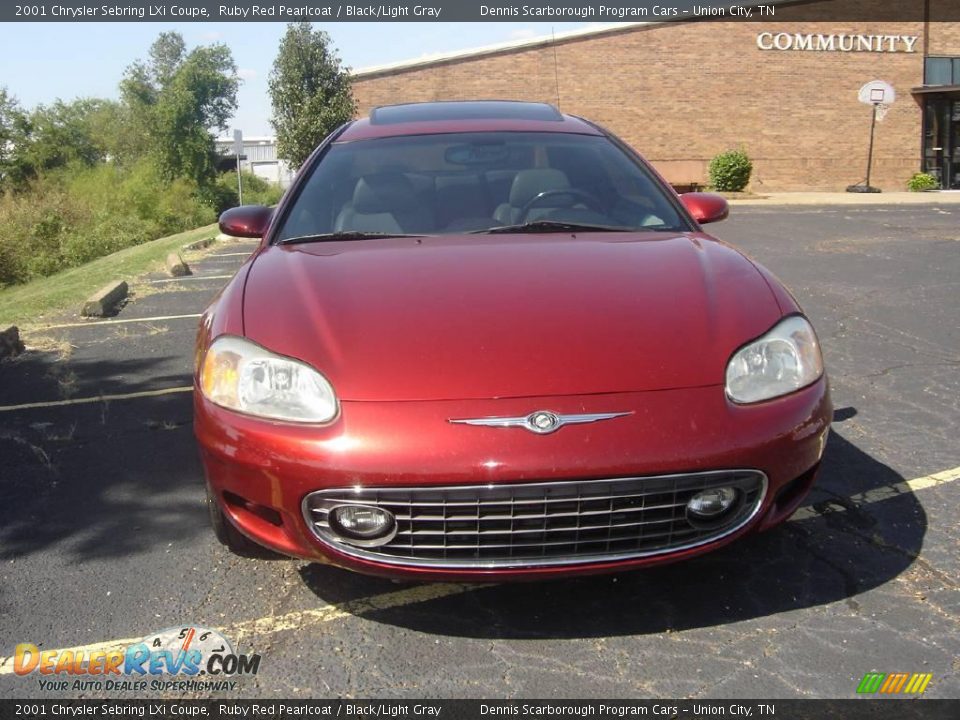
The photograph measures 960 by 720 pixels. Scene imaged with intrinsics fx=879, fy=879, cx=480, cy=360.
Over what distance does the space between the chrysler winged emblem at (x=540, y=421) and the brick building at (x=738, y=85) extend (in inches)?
1087

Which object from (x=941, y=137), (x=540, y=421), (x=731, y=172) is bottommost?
(x=540, y=421)

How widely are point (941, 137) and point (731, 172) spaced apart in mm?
11178

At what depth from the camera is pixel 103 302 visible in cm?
784

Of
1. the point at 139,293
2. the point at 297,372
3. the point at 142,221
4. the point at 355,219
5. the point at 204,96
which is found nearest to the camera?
the point at 297,372

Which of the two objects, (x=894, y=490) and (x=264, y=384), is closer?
(x=264, y=384)

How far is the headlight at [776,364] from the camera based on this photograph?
2.52 meters

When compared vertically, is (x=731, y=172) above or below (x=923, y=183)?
above

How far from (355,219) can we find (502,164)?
2.36 ft

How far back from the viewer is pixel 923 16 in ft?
98.0

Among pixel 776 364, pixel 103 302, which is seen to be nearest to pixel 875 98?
pixel 103 302

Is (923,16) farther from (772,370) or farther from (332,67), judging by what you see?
(772,370)

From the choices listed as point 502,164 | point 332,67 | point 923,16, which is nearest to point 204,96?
point 332,67

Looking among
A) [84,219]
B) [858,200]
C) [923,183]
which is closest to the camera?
[858,200]

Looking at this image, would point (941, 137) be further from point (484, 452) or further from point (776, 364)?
point (484, 452)
